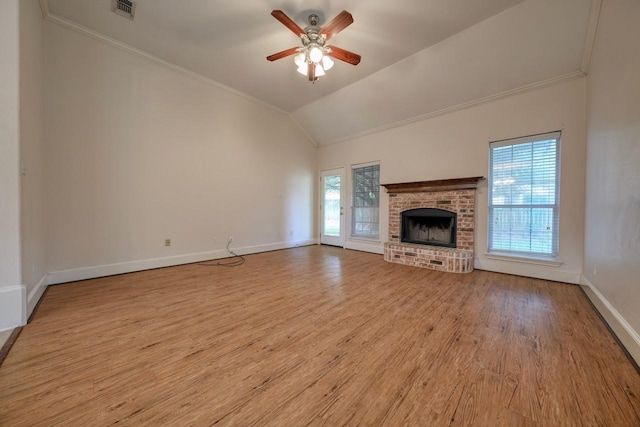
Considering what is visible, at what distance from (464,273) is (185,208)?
4780 millimetres

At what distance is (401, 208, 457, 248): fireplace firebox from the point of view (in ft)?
13.8

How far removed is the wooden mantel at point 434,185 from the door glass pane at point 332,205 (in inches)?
62.7

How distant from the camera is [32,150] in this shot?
2391 mm

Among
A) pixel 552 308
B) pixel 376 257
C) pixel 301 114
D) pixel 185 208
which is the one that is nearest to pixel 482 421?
pixel 552 308

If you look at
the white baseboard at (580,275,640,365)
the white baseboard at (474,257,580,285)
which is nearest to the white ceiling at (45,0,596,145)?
the white baseboard at (474,257,580,285)

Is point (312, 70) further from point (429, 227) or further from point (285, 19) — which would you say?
point (429, 227)

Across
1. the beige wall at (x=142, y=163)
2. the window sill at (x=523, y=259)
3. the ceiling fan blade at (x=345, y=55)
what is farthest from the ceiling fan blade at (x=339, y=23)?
the window sill at (x=523, y=259)

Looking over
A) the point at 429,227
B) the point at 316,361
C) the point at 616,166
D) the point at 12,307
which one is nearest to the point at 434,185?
the point at 429,227

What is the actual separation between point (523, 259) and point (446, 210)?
1.27 meters

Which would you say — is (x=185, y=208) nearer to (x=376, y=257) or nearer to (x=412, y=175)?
(x=376, y=257)

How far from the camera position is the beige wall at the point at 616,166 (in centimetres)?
170

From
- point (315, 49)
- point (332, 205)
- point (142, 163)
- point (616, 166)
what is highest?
point (315, 49)

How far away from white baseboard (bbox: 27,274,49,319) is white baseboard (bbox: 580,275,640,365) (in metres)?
4.73

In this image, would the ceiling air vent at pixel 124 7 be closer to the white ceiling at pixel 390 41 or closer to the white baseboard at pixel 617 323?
the white ceiling at pixel 390 41
